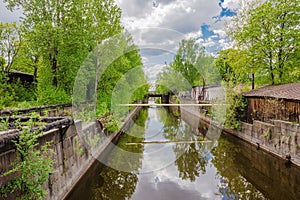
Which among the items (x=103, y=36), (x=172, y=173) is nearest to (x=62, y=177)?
(x=172, y=173)

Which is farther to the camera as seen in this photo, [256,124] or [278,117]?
[256,124]

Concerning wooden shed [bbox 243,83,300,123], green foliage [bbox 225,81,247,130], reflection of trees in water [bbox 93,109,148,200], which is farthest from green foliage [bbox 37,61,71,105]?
wooden shed [bbox 243,83,300,123]

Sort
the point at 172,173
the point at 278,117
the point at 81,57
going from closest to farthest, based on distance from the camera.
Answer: the point at 172,173 < the point at 278,117 < the point at 81,57

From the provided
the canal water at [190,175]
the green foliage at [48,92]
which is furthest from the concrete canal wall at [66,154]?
the green foliage at [48,92]

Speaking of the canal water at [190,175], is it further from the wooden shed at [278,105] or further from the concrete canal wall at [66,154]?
the wooden shed at [278,105]

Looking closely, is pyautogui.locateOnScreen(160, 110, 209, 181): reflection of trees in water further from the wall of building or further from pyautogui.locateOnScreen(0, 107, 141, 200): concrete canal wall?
pyautogui.locateOnScreen(0, 107, 141, 200): concrete canal wall

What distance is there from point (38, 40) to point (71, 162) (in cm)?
885

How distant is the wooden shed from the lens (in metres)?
9.87

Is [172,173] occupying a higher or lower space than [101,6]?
lower

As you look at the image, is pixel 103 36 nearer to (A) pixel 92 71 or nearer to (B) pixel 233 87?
(A) pixel 92 71

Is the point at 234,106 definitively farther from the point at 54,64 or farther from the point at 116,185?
the point at 54,64

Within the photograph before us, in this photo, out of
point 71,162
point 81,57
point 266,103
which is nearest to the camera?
point 71,162

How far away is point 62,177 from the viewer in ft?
19.6

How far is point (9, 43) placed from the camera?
22016mm
